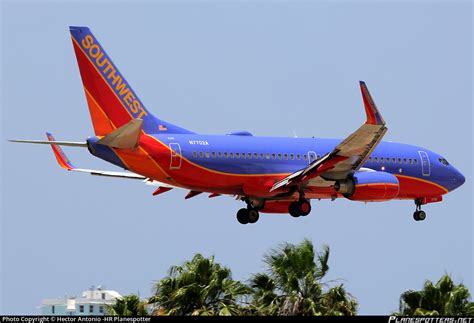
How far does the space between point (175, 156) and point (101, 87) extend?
4.63m

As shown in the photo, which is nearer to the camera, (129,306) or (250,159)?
(129,306)

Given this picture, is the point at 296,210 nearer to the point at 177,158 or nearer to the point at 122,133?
the point at 177,158

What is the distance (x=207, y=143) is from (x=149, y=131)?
305 cm

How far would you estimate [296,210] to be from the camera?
63844mm

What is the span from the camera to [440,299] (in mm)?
40812

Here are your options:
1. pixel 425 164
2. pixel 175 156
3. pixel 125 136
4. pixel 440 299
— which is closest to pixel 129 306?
pixel 440 299

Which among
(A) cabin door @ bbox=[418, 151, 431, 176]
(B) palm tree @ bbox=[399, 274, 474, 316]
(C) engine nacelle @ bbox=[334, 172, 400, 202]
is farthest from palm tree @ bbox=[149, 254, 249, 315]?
(A) cabin door @ bbox=[418, 151, 431, 176]

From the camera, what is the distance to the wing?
57341 millimetres

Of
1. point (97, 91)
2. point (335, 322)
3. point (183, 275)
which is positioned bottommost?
point (335, 322)

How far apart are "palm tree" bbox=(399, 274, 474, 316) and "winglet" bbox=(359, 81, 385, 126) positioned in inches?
656

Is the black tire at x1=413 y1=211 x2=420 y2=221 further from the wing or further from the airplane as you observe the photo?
the wing

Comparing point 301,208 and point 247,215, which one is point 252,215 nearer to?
point 247,215

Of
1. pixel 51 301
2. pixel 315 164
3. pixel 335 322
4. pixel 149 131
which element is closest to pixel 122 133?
pixel 149 131

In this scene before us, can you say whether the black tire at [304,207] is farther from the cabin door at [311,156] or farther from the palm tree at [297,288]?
the palm tree at [297,288]
